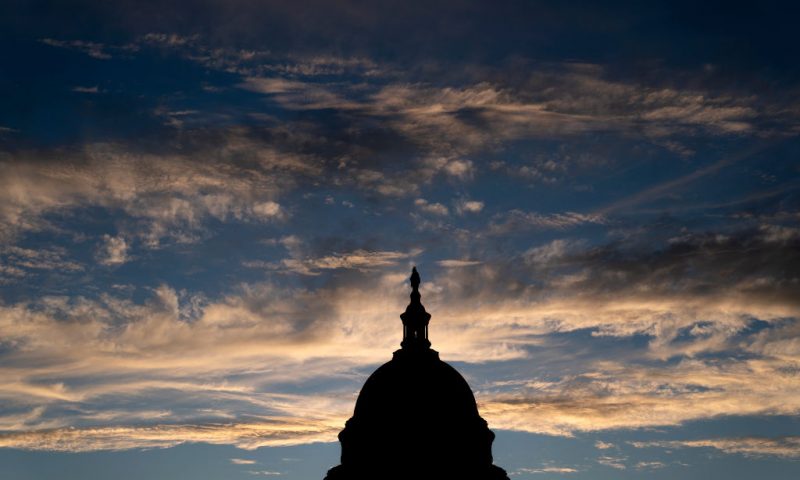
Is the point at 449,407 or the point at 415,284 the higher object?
the point at 415,284

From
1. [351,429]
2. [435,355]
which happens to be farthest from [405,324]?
[351,429]

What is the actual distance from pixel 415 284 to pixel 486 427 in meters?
10.6

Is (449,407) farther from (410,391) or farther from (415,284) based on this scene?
(415,284)

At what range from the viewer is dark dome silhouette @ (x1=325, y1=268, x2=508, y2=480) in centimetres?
6219

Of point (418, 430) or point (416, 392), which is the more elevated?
point (416, 392)

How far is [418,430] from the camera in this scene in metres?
62.2

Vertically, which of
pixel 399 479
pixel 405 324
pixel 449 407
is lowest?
pixel 399 479

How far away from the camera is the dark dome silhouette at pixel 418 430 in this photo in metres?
62.2

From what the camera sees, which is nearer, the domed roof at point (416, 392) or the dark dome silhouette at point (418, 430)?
the dark dome silhouette at point (418, 430)

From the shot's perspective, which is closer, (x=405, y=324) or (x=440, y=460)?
(x=440, y=460)

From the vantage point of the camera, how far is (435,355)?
6519cm

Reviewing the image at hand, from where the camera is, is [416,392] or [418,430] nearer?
[418,430]

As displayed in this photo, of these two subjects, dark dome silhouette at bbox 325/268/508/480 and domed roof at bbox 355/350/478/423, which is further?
domed roof at bbox 355/350/478/423

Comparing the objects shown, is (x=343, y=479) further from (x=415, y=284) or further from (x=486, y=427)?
(x=415, y=284)
